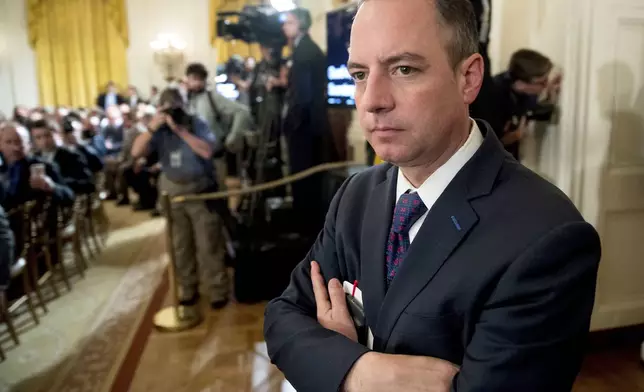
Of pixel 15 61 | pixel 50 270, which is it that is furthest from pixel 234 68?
pixel 15 61

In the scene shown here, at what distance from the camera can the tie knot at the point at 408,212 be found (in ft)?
3.54

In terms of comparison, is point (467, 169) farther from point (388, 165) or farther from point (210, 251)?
point (210, 251)

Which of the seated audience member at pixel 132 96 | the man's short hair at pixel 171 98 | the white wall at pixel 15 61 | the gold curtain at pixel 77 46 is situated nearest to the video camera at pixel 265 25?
the man's short hair at pixel 171 98

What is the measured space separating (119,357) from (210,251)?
1028 mm

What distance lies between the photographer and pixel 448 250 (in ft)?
3.19

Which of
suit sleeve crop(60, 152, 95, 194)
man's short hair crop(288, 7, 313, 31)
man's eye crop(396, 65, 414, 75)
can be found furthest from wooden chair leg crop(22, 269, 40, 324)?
man's eye crop(396, 65, 414, 75)

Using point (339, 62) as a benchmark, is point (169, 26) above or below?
above

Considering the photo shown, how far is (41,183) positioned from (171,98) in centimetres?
152

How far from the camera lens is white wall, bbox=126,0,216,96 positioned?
13.5m

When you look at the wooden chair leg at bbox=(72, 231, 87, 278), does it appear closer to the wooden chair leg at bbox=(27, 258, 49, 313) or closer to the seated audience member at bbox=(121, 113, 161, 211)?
the wooden chair leg at bbox=(27, 258, 49, 313)

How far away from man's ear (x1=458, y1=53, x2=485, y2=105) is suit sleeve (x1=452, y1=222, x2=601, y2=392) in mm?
294

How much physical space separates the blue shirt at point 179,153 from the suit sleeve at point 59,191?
4.19 ft

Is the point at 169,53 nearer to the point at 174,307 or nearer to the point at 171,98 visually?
the point at 171,98

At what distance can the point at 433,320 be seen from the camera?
0.97 meters
